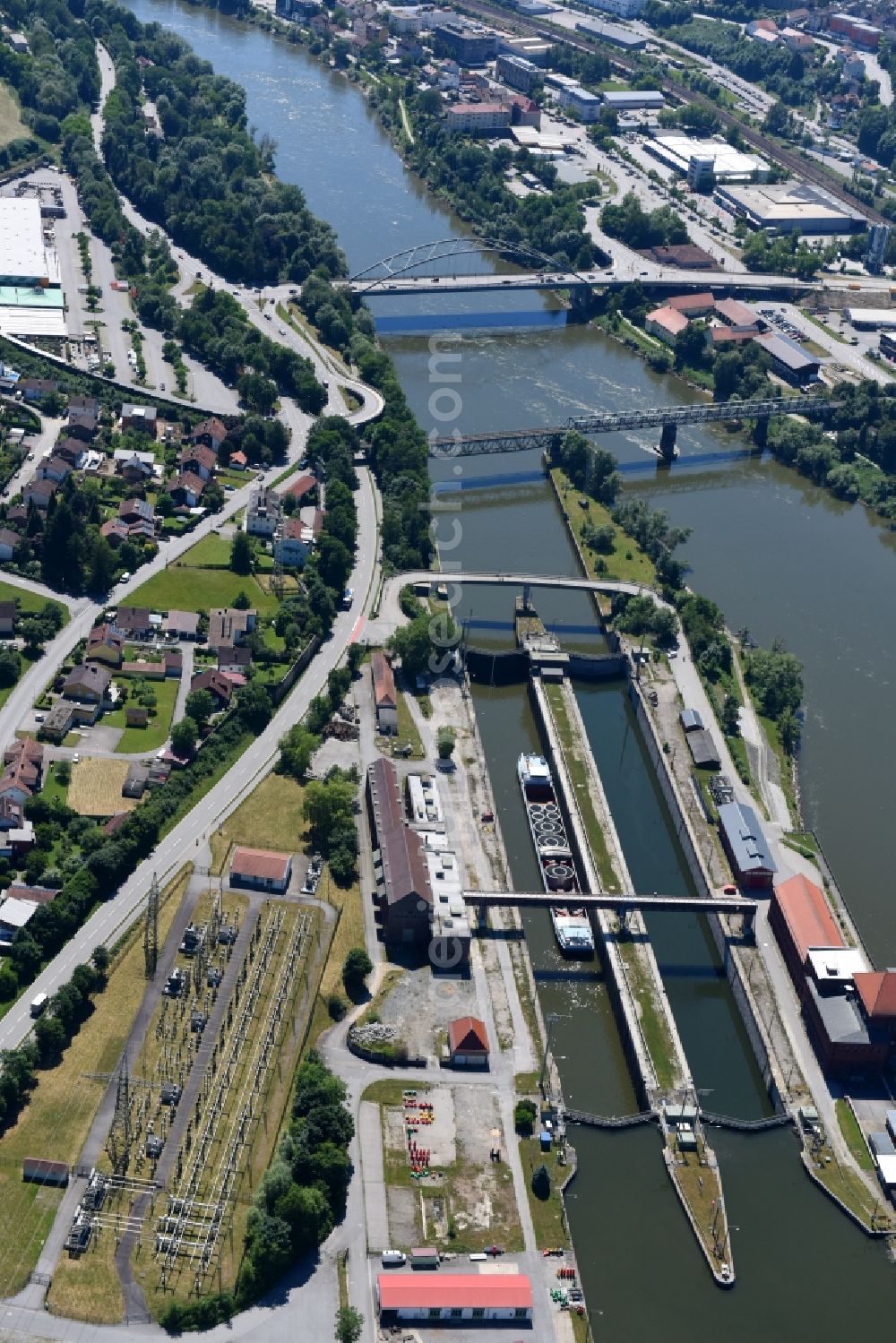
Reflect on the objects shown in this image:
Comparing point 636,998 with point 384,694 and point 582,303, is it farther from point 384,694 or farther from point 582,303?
point 582,303

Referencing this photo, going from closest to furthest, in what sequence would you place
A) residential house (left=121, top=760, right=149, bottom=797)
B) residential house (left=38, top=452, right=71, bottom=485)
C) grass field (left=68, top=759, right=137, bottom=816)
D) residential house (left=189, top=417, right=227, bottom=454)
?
1. grass field (left=68, top=759, right=137, bottom=816)
2. residential house (left=121, top=760, right=149, bottom=797)
3. residential house (left=38, top=452, right=71, bottom=485)
4. residential house (left=189, top=417, right=227, bottom=454)

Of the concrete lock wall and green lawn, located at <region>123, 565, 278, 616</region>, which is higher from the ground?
green lawn, located at <region>123, 565, 278, 616</region>

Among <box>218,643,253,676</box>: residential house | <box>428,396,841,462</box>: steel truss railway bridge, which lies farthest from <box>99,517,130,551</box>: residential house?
<box>428,396,841,462</box>: steel truss railway bridge

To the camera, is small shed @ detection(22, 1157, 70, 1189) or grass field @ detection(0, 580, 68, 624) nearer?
small shed @ detection(22, 1157, 70, 1189)

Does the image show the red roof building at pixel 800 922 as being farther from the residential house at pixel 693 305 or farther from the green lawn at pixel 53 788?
the residential house at pixel 693 305

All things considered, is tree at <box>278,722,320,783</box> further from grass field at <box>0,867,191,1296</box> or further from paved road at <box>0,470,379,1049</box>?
grass field at <box>0,867,191,1296</box>

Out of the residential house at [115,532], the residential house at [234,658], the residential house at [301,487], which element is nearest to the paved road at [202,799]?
the residential house at [234,658]

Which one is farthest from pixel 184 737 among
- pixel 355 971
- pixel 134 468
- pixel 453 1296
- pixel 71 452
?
pixel 453 1296
